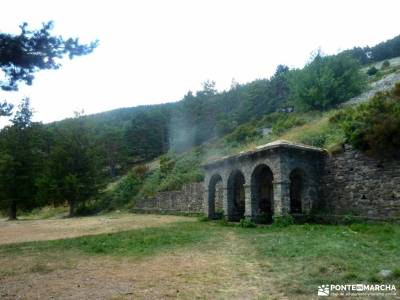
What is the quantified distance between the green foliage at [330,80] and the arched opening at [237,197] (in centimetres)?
1257

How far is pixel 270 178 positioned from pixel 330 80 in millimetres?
13508

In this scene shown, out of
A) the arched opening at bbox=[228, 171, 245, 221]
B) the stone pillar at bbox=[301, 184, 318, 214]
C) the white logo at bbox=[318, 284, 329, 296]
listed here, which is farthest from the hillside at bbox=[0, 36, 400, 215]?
the white logo at bbox=[318, 284, 329, 296]

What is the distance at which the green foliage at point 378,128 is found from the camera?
11.7 meters

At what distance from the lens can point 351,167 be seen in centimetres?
1348

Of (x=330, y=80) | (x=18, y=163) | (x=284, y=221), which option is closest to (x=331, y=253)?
(x=284, y=221)

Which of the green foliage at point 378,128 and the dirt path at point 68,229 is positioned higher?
the green foliage at point 378,128

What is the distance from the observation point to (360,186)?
42.8ft

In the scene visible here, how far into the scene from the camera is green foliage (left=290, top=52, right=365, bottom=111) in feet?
92.8

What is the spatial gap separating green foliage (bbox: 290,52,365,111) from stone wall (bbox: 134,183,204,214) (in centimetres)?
1243

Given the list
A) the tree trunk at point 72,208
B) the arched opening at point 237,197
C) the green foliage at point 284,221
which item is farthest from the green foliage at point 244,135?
the green foliage at point 284,221

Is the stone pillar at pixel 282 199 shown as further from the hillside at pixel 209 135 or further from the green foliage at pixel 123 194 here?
the green foliage at pixel 123 194

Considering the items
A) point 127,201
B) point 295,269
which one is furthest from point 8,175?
point 295,269

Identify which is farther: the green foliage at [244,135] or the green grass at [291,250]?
the green foliage at [244,135]

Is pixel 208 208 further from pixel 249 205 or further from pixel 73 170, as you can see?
pixel 73 170
